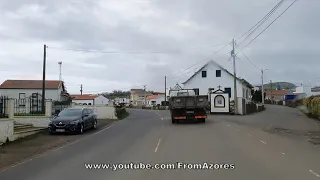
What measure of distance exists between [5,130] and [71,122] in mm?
4713

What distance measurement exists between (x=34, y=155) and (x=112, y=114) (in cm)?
2277

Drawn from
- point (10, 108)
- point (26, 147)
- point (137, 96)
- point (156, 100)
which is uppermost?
point (137, 96)

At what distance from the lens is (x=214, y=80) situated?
→ 61.8 metres

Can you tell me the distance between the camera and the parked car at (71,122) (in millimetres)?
20156

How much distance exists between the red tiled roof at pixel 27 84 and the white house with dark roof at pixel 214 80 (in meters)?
22.8

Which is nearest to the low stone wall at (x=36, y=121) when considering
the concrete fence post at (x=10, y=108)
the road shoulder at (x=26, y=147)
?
the road shoulder at (x=26, y=147)

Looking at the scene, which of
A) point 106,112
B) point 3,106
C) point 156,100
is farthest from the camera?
point 156,100

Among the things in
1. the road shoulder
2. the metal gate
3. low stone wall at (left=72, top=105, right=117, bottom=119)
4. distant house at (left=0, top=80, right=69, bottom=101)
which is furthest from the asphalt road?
distant house at (left=0, top=80, right=69, bottom=101)

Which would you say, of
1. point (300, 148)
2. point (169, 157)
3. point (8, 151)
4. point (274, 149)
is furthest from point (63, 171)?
point (300, 148)

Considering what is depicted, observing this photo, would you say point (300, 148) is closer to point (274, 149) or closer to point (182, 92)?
point (274, 149)

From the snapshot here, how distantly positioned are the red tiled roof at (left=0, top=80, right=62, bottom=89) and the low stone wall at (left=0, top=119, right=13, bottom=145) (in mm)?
40916

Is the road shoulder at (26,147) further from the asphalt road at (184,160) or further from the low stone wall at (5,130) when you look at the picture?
the asphalt road at (184,160)

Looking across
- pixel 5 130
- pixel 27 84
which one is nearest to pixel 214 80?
pixel 27 84

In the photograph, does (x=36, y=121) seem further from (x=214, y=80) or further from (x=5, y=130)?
(x=214, y=80)
